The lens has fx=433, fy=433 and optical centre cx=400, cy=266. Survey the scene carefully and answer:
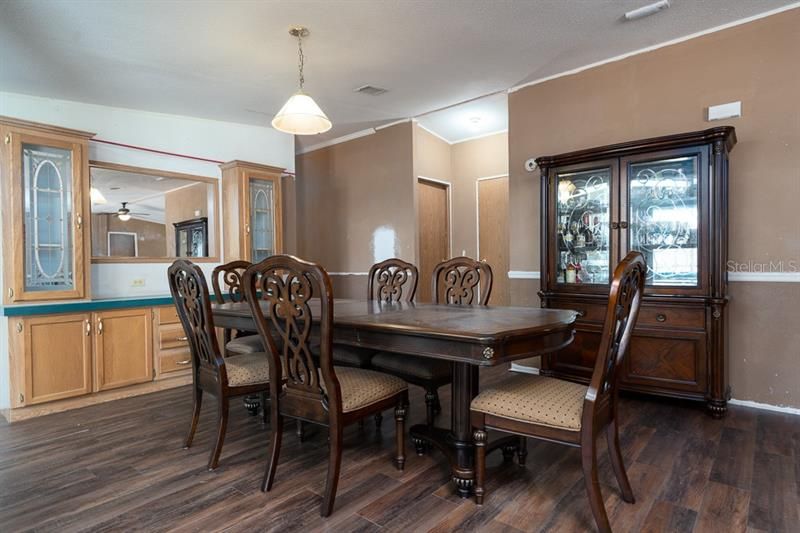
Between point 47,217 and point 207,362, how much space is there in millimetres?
2183

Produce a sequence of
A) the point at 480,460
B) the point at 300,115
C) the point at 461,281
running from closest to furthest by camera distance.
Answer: the point at 480,460 < the point at 300,115 < the point at 461,281

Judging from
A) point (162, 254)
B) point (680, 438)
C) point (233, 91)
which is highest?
point (233, 91)

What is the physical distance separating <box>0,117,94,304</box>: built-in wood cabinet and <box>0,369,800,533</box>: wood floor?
1.10 meters

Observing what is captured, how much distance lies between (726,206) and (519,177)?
5.67 ft

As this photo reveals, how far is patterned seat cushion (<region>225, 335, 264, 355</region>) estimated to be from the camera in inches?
114

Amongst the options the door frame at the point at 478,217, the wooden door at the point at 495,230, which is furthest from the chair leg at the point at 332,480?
the door frame at the point at 478,217

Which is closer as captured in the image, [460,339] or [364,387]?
[460,339]

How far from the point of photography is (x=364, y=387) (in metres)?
1.97

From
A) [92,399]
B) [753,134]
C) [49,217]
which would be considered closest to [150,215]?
[49,217]

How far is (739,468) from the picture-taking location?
209 centimetres

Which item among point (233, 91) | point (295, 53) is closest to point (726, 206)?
point (295, 53)

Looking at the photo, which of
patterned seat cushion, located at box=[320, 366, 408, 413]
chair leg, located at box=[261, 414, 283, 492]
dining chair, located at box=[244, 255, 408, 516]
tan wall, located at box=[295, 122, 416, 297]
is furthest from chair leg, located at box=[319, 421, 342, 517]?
tan wall, located at box=[295, 122, 416, 297]

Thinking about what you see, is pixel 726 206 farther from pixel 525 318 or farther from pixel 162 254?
pixel 162 254

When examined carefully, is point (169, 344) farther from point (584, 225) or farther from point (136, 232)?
point (584, 225)
